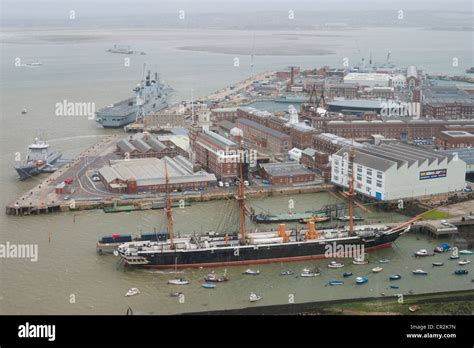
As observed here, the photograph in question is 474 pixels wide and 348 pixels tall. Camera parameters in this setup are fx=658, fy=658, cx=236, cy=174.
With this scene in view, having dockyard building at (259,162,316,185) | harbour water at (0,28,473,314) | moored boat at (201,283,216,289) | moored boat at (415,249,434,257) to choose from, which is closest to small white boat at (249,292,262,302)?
harbour water at (0,28,473,314)

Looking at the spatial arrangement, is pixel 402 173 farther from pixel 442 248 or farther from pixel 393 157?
pixel 442 248

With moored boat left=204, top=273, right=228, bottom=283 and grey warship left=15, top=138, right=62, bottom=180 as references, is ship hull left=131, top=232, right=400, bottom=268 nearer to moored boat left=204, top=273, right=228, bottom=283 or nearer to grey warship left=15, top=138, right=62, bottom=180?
moored boat left=204, top=273, right=228, bottom=283

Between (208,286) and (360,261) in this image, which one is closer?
(208,286)

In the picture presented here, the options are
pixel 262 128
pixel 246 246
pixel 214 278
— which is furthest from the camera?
pixel 262 128

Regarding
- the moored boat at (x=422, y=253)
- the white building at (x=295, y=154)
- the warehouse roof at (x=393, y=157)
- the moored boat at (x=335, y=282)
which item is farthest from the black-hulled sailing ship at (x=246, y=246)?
the white building at (x=295, y=154)

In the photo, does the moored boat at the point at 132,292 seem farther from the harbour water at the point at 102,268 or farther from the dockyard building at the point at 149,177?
the dockyard building at the point at 149,177

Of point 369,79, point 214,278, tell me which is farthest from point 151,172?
point 369,79
